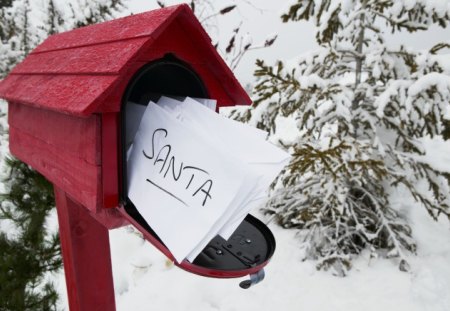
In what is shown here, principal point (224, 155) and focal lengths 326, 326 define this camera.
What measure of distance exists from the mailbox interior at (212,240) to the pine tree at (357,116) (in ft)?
4.81

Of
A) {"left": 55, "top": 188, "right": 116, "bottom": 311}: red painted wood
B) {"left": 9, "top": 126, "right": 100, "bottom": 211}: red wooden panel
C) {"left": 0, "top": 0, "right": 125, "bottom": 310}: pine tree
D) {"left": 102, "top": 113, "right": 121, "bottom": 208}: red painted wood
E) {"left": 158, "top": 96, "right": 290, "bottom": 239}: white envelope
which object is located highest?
{"left": 158, "top": 96, "right": 290, "bottom": 239}: white envelope

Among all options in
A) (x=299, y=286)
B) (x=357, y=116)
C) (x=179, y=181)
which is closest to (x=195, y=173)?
(x=179, y=181)

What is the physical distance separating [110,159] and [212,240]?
28 cm

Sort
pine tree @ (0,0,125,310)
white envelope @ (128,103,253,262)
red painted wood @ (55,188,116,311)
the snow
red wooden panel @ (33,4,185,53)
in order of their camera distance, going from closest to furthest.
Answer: white envelope @ (128,103,253,262), red wooden panel @ (33,4,185,53), red painted wood @ (55,188,116,311), pine tree @ (0,0,125,310), the snow

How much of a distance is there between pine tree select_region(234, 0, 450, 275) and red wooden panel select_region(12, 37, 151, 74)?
5.26 feet

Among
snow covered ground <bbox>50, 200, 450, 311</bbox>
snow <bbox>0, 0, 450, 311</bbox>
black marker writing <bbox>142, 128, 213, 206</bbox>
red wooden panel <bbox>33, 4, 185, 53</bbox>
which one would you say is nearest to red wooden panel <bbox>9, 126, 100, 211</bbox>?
black marker writing <bbox>142, 128, 213, 206</bbox>

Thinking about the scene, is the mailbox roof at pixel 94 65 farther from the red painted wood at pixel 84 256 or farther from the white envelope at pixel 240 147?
the red painted wood at pixel 84 256

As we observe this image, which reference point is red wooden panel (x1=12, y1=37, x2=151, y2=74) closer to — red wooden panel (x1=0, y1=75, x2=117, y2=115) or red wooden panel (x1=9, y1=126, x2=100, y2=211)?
red wooden panel (x1=0, y1=75, x2=117, y2=115)

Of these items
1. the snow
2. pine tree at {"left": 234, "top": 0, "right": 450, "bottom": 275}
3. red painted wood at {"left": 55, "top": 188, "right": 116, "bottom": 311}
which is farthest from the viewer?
pine tree at {"left": 234, "top": 0, "right": 450, "bottom": 275}

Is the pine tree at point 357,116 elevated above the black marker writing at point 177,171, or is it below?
below

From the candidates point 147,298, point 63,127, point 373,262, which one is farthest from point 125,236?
point 63,127

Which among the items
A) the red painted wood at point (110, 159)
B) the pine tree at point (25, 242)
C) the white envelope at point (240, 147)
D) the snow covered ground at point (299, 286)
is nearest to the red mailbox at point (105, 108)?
the red painted wood at point (110, 159)

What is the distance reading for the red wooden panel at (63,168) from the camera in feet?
2.34

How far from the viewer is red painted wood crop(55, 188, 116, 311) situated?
108cm
